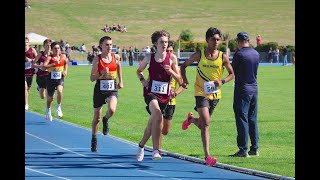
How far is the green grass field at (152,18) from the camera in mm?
101000

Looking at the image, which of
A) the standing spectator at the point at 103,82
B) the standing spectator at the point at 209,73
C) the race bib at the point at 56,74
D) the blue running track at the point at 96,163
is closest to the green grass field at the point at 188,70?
the blue running track at the point at 96,163

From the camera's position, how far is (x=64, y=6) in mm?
117875

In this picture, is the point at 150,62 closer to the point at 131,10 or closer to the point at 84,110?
the point at 84,110

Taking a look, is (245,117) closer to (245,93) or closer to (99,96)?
(245,93)

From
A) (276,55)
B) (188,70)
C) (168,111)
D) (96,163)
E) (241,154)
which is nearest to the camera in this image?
(96,163)

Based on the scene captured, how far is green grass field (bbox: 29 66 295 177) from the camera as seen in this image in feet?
48.4

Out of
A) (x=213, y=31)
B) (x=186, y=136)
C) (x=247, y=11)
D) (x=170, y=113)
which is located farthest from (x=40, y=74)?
(x=247, y=11)

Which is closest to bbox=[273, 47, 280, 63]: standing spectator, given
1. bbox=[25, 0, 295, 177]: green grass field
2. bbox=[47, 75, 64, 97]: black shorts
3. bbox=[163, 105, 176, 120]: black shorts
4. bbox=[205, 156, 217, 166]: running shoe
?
bbox=[25, 0, 295, 177]: green grass field

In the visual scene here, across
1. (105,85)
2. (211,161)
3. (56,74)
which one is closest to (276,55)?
(56,74)

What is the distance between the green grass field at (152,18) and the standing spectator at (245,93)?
78344mm

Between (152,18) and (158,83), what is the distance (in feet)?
334

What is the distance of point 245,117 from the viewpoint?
584 inches

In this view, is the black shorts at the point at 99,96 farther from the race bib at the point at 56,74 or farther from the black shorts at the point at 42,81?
the black shorts at the point at 42,81
